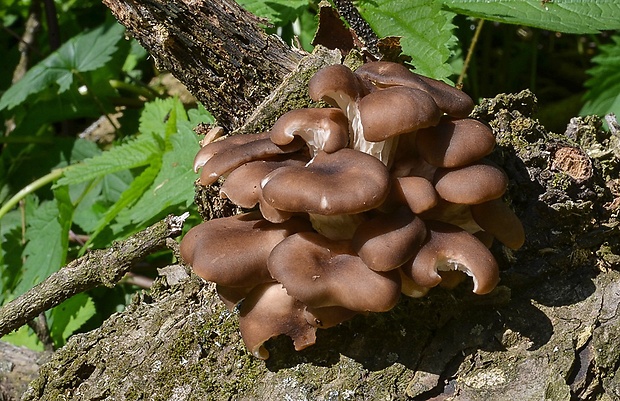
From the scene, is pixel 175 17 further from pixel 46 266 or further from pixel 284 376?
pixel 46 266

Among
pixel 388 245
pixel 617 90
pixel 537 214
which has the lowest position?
pixel 617 90

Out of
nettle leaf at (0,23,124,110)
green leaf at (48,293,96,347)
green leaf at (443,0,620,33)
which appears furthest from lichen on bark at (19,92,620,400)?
nettle leaf at (0,23,124,110)

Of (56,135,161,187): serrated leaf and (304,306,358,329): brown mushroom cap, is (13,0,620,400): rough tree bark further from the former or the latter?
(56,135,161,187): serrated leaf

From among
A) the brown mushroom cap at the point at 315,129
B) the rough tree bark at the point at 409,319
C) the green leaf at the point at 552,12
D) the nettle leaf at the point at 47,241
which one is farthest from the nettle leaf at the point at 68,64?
the brown mushroom cap at the point at 315,129

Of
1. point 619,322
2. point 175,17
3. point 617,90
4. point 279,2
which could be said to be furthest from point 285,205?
point 617,90

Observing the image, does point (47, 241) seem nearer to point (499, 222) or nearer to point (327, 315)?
point (327, 315)

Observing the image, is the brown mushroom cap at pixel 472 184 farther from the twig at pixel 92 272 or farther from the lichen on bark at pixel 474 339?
the twig at pixel 92 272
